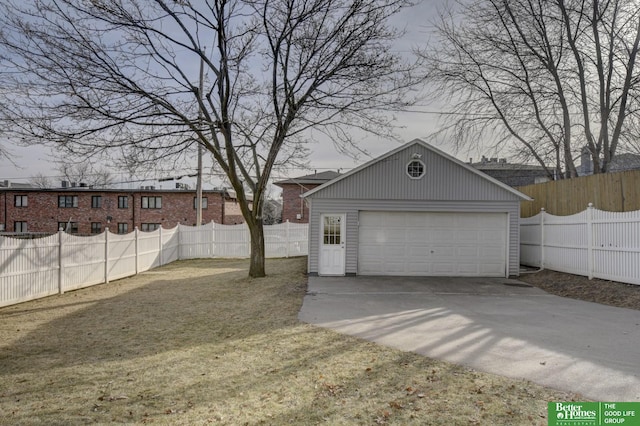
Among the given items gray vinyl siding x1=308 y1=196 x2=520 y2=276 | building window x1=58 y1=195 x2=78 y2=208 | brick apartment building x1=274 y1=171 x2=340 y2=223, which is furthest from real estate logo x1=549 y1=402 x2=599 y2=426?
building window x1=58 y1=195 x2=78 y2=208

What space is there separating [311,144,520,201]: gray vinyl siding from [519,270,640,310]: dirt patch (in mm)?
2802

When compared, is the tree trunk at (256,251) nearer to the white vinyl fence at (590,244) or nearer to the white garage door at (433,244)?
the white garage door at (433,244)

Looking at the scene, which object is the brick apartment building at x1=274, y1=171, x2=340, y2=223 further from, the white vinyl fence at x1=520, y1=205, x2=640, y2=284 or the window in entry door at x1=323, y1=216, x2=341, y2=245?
the white vinyl fence at x1=520, y1=205, x2=640, y2=284

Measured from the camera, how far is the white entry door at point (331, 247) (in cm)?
1327

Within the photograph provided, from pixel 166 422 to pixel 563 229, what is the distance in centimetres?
1243

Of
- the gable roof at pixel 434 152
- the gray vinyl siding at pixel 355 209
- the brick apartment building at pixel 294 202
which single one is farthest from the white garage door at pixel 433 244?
the brick apartment building at pixel 294 202

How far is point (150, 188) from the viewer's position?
33.3 meters

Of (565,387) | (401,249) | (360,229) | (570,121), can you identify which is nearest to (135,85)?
(360,229)

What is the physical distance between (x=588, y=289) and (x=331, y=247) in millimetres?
6987

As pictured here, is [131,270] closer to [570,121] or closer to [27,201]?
[570,121]

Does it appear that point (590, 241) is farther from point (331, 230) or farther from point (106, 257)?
point (106, 257)

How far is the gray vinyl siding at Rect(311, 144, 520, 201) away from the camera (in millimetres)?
13289

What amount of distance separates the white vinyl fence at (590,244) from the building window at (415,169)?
4358 mm

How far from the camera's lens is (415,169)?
1338 cm
